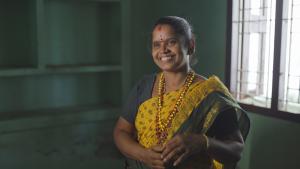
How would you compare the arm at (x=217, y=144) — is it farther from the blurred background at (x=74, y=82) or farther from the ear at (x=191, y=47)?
the blurred background at (x=74, y=82)

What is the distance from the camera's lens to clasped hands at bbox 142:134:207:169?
4.09 feet

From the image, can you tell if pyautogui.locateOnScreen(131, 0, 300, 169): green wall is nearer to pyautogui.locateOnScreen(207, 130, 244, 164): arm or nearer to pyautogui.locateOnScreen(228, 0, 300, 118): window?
pyautogui.locateOnScreen(228, 0, 300, 118): window

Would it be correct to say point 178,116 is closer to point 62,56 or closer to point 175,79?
point 175,79

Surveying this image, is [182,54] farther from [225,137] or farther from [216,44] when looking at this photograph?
[216,44]

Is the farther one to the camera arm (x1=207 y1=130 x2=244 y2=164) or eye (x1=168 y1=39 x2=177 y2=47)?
eye (x1=168 y1=39 x2=177 y2=47)

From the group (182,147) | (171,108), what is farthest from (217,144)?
(171,108)

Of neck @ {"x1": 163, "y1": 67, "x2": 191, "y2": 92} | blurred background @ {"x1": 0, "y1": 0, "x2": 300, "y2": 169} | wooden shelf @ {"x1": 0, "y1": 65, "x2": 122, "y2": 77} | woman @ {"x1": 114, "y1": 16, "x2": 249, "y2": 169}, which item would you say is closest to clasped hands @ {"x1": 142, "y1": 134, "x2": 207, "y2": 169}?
woman @ {"x1": 114, "y1": 16, "x2": 249, "y2": 169}

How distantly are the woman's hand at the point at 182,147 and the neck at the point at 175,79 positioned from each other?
0.29 metres

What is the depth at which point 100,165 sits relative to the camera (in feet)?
8.60

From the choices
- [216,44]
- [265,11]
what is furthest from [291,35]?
[216,44]

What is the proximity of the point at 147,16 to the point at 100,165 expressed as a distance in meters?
1.23

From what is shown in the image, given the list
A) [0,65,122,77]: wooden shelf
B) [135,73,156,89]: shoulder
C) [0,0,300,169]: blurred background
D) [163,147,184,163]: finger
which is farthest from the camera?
[0,0,300,169]: blurred background

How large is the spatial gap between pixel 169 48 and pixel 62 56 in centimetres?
138

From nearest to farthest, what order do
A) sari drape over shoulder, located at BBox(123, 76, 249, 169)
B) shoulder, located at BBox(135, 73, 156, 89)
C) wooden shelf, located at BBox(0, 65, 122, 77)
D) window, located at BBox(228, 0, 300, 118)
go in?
sari drape over shoulder, located at BBox(123, 76, 249, 169) → shoulder, located at BBox(135, 73, 156, 89) → wooden shelf, located at BBox(0, 65, 122, 77) → window, located at BBox(228, 0, 300, 118)
